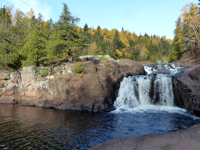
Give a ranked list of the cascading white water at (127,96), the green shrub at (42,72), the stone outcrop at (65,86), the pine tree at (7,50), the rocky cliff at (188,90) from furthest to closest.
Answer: the pine tree at (7,50) → the green shrub at (42,72) → the cascading white water at (127,96) → the stone outcrop at (65,86) → the rocky cliff at (188,90)

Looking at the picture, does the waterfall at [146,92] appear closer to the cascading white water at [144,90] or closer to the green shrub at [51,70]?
the cascading white water at [144,90]

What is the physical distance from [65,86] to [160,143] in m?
16.3

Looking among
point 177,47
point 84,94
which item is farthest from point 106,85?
point 177,47

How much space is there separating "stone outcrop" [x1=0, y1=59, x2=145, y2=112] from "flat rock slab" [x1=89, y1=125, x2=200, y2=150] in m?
10.9

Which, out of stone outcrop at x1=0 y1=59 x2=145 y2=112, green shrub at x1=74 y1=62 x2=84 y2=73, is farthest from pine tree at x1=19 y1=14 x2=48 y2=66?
green shrub at x1=74 y1=62 x2=84 y2=73

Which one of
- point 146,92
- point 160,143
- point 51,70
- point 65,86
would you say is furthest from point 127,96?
point 51,70

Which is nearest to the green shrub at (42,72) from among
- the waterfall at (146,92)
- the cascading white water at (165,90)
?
the waterfall at (146,92)

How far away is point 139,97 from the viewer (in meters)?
20.7

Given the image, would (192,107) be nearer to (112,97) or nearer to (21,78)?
(112,97)

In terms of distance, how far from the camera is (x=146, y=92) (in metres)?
20.6

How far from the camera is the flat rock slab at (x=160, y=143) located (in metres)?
5.88

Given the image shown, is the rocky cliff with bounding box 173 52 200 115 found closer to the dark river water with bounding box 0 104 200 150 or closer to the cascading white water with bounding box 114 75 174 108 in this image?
the cascading white water with bounding box 114 75 174 108

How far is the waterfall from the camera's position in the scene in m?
19.3

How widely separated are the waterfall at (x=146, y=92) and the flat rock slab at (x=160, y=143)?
12.4 metres
